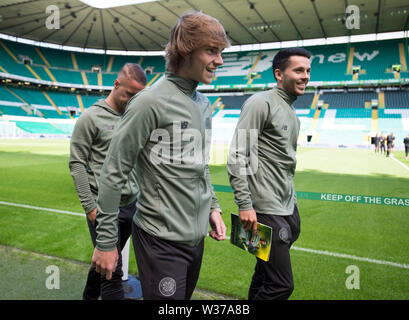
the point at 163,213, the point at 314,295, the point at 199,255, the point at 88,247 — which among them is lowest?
the point at 314,295

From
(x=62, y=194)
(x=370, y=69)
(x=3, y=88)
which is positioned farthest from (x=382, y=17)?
(x=3, y=88)

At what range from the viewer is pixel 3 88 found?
38.9 m

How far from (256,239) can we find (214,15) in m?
28.8

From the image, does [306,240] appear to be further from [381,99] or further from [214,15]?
[381,99]

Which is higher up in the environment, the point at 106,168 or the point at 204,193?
the point at 106,168

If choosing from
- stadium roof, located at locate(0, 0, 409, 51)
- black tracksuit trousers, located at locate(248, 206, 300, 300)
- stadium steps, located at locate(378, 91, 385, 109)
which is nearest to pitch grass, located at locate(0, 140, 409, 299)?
black tracksuit trousers, located at locate(248, 206, 300, 300)

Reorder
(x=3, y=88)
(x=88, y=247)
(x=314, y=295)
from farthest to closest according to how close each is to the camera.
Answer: (x=3, y=88) → (x=88, y=247) → (x=314, y=295)

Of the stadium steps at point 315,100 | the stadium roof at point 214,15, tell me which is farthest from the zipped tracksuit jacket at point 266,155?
the stadium steps at point 315,100

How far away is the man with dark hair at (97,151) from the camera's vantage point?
230cm

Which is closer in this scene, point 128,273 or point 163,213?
point 163,213

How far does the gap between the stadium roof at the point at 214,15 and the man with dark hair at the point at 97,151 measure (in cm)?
2561

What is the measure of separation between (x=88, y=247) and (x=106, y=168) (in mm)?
3005

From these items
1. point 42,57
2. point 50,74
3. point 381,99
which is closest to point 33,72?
point 50,74

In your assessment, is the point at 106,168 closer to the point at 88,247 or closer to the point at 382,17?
the point at 88,247
